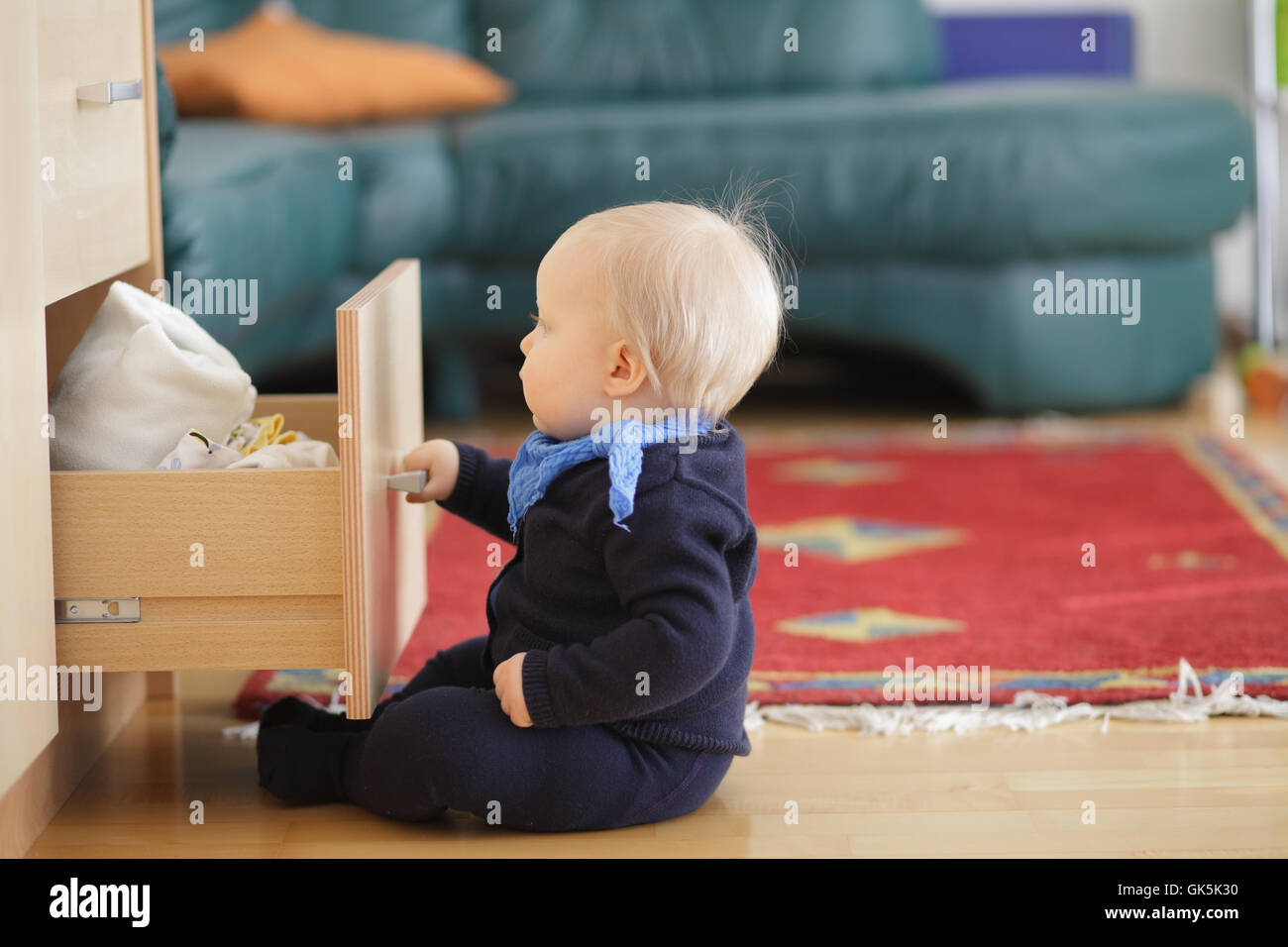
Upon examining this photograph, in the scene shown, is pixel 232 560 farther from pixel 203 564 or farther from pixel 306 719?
pixel 306 719

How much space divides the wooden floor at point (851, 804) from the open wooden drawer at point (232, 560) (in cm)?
12

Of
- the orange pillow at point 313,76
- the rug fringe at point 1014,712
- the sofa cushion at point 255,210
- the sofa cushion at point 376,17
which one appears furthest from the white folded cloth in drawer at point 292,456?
the sofa cushion at point 376,17

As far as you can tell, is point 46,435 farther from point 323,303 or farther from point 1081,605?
point 323,303

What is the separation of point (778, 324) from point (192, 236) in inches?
37.1

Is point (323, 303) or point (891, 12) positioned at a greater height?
point (891, 12)

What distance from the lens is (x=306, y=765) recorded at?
3.56 feet

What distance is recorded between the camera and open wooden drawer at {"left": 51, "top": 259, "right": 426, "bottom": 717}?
0.99 meters

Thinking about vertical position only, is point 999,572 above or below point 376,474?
below

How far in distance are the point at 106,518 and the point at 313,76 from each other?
1.73 metres

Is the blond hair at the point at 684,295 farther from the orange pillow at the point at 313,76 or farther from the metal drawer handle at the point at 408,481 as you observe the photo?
the orange pillow at the point at 313,76

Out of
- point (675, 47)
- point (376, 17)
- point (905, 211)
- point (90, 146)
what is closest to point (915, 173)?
point (905, 211)

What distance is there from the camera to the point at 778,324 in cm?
108

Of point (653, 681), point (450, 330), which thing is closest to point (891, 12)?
point (450, 330)

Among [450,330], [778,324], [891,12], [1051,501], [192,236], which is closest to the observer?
[778,324]
